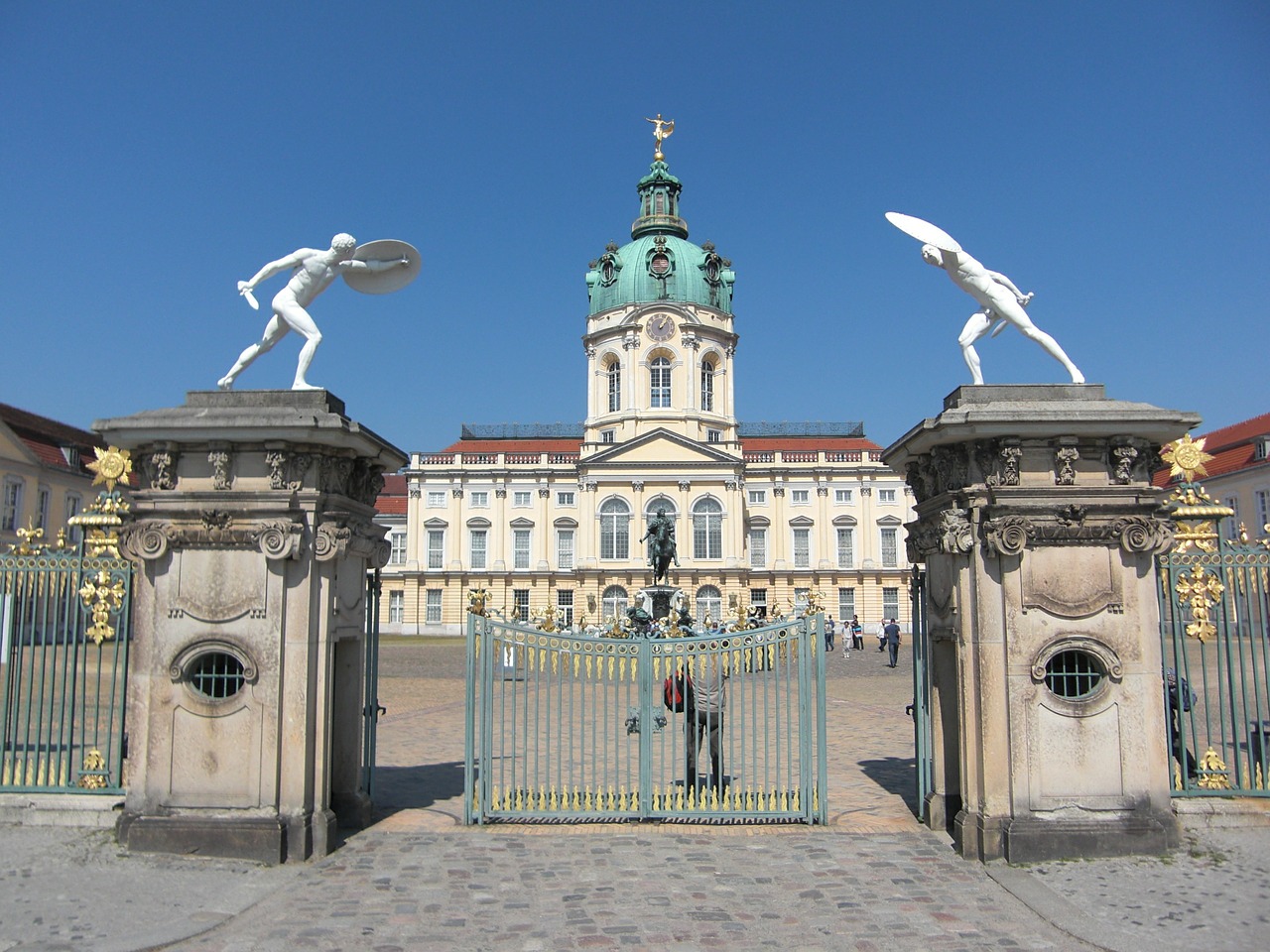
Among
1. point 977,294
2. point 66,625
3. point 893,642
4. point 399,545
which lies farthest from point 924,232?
point 399,545

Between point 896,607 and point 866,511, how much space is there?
5.99 meters

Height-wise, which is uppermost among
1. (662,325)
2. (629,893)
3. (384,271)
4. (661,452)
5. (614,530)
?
(662,325)

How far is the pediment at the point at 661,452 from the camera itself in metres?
58.7

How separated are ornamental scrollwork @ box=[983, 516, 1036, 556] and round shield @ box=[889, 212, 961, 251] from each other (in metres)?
2.47

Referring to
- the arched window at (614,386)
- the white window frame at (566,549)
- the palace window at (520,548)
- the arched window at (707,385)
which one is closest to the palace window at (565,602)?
the white window frame at (566,549)

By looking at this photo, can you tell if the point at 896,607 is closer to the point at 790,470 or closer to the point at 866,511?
the point at 866,511

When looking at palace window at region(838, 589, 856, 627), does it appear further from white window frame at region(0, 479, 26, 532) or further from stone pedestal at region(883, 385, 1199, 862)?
stone pedestal at region(883, 385, 1199, 862)

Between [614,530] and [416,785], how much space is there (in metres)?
48.2

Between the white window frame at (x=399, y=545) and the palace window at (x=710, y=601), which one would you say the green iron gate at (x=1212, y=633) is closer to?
the palace window at (x=710, y=601)

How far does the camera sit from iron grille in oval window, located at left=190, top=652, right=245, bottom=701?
8.34 meters

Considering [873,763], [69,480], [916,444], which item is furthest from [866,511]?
[916,444]

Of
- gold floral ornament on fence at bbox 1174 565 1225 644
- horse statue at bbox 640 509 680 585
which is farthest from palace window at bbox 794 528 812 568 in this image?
gold floral ornament on fence at bbox 1174 565 1225 644

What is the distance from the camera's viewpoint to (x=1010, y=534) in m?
8.12

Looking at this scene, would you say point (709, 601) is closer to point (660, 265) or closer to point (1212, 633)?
point (660, 265)
